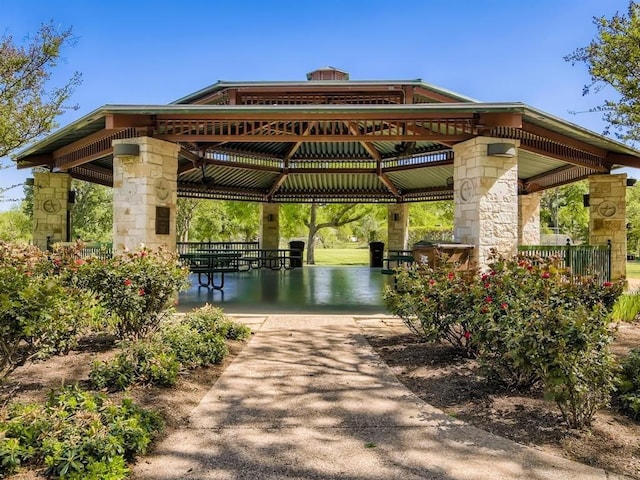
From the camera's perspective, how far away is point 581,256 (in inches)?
358

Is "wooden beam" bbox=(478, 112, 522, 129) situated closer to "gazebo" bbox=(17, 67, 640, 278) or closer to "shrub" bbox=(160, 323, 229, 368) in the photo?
"gazebo" bbox=(17, 67, 640, 278)

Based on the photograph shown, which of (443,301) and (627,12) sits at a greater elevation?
(627,12)

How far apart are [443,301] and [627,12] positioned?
813 cm

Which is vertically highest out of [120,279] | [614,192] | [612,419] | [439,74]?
[439,74]

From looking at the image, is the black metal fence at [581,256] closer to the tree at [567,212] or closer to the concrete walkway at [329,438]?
the concrete walkway at [329,438]

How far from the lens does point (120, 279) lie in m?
4.85

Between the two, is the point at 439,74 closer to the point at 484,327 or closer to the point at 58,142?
the point at 58,142

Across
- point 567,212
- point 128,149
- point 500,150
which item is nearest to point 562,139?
point 500,150

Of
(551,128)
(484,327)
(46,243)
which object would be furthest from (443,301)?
(46,243)

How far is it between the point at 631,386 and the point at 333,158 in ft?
40.3

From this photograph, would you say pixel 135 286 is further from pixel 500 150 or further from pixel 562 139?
pixel 562 139

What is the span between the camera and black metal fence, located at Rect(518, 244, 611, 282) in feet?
28.2

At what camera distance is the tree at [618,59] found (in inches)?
323

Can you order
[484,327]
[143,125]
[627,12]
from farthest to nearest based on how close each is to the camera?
1. [627,12]
2. [143,125]
3. [484,327]
